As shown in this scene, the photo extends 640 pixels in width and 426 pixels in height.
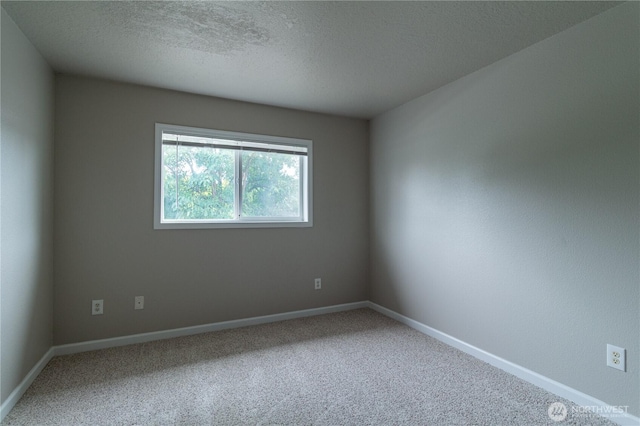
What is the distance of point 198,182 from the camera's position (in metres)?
3.24

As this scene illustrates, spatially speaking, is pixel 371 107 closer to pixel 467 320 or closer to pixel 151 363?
pixel 467 320

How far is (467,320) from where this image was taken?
2.75 meters

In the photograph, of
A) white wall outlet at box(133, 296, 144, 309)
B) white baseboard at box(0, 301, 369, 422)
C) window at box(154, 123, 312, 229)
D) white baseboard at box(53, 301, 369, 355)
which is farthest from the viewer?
window at box(154, 123, 312, 229)

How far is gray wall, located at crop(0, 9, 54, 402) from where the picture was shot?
191 centimetres

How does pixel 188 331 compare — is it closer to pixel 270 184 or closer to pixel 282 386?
pixel 282 386

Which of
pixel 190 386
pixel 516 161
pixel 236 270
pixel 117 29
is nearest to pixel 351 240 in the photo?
pixel 236 270

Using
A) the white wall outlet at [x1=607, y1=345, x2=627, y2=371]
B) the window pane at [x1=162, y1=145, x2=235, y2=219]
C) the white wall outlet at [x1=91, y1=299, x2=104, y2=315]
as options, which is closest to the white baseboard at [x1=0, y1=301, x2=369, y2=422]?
the white wall outlet at [x1=91, y1=299, x2=104, y2=315]

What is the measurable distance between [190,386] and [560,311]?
248cm

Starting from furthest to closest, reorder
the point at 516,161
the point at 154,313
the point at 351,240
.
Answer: the point at 351,240
the point at 154,313
the point at 516,161

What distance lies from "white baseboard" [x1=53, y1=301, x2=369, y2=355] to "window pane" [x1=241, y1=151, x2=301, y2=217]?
3.61 ft

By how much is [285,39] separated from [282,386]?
7.62 ft

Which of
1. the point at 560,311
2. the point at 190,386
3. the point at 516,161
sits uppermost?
the point at 516,161

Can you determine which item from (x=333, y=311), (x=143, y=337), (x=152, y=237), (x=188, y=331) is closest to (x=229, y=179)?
(x=152, y=237)

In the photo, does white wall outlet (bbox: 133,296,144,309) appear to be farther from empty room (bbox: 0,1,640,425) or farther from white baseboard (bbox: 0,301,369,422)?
white baseboard (bbox: 0,301,369,422)
